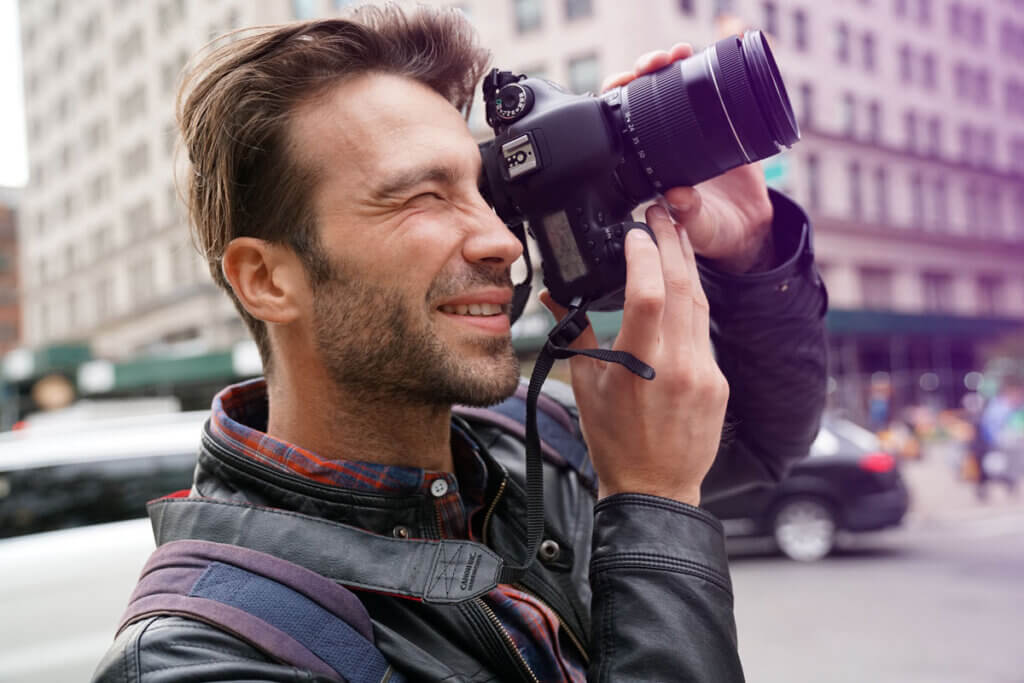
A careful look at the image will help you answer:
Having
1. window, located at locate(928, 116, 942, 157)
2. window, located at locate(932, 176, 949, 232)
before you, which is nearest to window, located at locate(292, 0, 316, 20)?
window, located at locate(928, 116, 942, 157)

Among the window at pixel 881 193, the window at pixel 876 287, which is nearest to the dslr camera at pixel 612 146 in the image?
the window at pixel 876 287

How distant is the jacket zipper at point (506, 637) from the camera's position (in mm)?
1113

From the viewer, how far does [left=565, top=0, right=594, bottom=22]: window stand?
70.0ft

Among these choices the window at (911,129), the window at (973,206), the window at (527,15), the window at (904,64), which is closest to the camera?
the window at (527,15)

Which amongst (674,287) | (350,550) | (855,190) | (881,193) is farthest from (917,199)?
(350,550)

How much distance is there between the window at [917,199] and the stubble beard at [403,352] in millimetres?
30950

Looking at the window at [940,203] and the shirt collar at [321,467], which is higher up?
the shirt collar at [321,467]

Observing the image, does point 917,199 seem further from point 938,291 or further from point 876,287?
point 876,287

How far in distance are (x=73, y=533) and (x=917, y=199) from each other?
3059 centimetres

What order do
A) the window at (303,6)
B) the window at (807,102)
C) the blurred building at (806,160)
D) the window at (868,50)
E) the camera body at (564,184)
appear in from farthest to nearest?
the window at (868,50)
the window at (807,102)
the window at (303,6)
the blurred building at (806,160)
the camera body at (564,184)

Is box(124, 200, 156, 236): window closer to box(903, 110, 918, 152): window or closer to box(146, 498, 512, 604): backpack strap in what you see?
box(903, 110, 918, 152): window

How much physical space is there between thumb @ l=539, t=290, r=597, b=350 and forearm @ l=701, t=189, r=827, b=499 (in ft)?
1.00

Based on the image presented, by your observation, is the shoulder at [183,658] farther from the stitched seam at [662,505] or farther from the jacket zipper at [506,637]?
the stitched seam at [662,505]

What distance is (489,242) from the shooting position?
4.36ft
